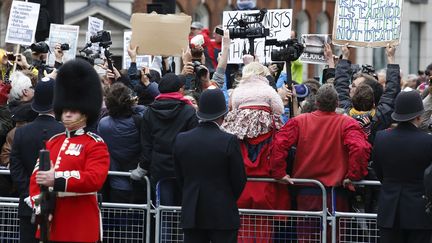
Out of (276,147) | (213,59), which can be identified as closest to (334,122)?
(276,147)

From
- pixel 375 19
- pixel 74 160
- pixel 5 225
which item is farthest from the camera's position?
pixel 375 19

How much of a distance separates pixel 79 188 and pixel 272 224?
304 cm

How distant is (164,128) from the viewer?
13.0m

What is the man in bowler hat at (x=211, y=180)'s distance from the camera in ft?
38.5

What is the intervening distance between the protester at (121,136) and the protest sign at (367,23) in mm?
2860

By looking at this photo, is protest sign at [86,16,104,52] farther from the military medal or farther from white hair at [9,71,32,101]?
the military medal

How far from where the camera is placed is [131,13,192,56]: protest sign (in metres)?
15.3

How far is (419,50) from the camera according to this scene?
47.4m

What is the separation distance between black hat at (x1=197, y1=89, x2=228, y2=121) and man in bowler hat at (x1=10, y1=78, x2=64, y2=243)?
1.30 metres

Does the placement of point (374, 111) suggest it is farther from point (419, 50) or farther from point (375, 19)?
point (419, 50)

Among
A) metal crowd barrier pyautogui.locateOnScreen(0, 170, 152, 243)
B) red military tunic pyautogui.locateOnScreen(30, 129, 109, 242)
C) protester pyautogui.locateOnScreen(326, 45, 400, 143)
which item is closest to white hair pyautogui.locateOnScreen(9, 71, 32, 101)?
metal crowd barrier pyautogui.locateOnScreen(0, 170, 152, 243)

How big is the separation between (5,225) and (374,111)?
395 centimetres

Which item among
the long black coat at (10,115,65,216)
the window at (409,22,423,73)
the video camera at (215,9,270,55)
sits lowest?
the long black coat at (10,115,65,216)

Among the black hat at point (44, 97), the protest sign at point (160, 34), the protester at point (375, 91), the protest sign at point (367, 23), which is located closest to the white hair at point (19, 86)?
the black hat at point (44, 97)
